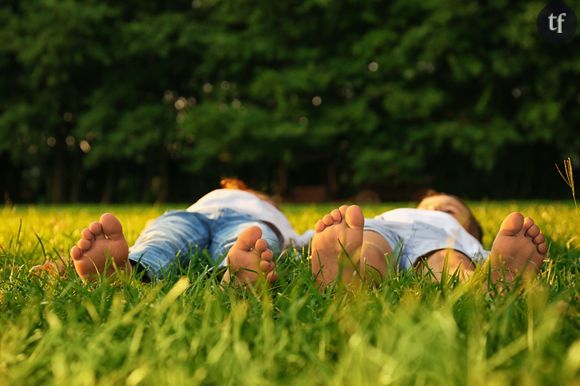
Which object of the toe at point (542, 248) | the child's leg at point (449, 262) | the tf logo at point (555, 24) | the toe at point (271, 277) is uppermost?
the tf logo at point (555, 24)

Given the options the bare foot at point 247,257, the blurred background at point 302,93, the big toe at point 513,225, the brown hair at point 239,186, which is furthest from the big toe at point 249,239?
the blurred background at point 302,93

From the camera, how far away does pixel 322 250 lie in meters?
1.93

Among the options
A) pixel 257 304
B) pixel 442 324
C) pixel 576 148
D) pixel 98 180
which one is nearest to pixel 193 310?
pixel 257 304

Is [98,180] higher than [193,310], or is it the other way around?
[193,310]

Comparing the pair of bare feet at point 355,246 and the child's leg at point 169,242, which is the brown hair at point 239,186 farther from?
the pair of bare feet at point 355,246

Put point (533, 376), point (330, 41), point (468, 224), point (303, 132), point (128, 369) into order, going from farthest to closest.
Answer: point (330, 41) → point (303, 132) → point (468, 224) → point (128, 369) → point (533, 376)

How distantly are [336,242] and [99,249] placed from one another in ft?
2.27

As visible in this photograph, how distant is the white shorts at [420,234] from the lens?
2.48 metres

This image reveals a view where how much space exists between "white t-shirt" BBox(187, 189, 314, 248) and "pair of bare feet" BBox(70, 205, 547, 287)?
2.75 ft

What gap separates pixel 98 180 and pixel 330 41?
7344mm

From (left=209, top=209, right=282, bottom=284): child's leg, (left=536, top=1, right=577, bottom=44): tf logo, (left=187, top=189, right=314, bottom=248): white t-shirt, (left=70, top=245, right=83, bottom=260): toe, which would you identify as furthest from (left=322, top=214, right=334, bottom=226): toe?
(left=536, top=1, right=577, bottom=44): tf logo

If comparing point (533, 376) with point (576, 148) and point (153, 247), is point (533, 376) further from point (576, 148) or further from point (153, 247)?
point (576, 148)

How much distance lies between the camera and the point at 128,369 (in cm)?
112

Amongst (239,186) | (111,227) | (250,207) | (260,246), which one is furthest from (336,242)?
(239,186)
